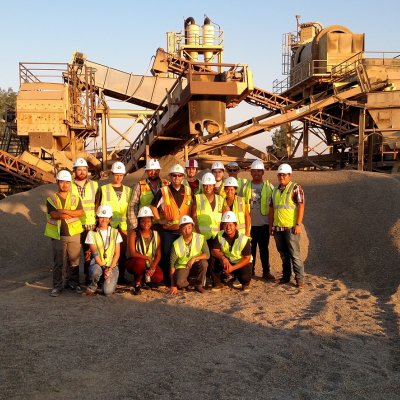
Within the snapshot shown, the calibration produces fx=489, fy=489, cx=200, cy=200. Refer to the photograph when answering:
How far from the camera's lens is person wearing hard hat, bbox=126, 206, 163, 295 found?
6.94 meters

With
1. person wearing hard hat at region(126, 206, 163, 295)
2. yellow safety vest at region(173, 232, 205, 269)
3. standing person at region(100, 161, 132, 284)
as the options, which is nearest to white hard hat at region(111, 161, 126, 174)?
standing person at region(100, 161, 132, 284)

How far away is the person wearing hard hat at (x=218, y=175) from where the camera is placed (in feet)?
25.2

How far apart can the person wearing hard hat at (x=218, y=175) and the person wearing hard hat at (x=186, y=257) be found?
3.38 feet

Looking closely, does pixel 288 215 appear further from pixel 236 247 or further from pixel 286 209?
pixel 236 247

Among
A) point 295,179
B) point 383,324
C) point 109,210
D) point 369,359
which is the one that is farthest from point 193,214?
point 295,179

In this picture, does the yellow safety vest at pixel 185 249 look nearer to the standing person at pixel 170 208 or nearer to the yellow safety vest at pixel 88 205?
the standing person at pixel 170 208

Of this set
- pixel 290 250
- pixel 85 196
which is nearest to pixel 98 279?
pixel 85 196

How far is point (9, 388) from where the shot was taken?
12.5 ft

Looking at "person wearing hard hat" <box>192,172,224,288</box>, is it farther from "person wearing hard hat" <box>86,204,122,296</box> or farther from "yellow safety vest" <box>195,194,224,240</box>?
"person wearing hard hat" <box>86,204,122,296</box>

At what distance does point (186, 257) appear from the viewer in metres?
6.91

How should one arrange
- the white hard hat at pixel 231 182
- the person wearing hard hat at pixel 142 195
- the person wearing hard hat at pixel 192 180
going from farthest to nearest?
1. the person wearing hard hat at pixel 192 180
2. the white hard hat at pixel 231 182
3. the person wearing hard hat at pixel 142 195

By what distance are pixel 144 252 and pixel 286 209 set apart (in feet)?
7.19

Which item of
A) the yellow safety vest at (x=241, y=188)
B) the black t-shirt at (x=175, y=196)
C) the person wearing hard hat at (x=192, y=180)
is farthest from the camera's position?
the yellow safety vest at (x=241, y=188)

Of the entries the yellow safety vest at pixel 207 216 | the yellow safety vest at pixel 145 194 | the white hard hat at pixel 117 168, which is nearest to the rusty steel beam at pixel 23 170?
the white hard hat at pixel 117 168
